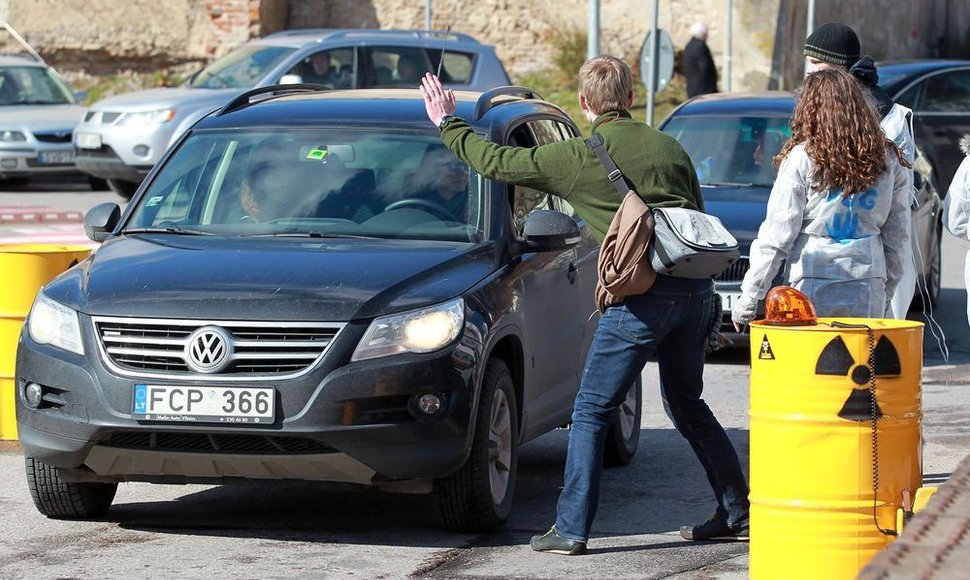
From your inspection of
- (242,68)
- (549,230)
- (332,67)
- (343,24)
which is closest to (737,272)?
(549,230)

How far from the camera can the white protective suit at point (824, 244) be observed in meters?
6.33

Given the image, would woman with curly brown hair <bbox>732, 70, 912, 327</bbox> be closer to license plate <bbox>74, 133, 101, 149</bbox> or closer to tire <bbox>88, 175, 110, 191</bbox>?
license plate <bbox>74, 133, 101, 149</bbox>

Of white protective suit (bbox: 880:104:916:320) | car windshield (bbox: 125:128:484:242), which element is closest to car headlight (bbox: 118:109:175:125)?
car windshield (bbox: 125:128:484:242)

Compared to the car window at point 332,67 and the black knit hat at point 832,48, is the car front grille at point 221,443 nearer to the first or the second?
the black knit hat at point 832,48

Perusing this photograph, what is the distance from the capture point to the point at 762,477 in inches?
218

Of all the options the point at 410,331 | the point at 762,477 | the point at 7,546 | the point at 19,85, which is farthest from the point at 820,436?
the point at 19,85

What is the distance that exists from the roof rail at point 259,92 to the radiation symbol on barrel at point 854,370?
3.46 m

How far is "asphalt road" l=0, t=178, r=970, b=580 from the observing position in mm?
6102

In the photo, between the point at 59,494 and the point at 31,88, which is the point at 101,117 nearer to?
the point at 31,88

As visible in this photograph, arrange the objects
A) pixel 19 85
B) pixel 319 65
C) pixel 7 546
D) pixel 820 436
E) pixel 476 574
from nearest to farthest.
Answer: pixel 820 436
pixel 476 574
pixel 7 546
pixel 319 65
pixel 19 85

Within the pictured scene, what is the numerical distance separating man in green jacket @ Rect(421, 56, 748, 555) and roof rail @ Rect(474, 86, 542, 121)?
1108 mm

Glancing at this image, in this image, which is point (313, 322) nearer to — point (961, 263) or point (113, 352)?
point (113, 352)

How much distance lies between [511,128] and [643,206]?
1.67m

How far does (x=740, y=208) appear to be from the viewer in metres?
11.6
